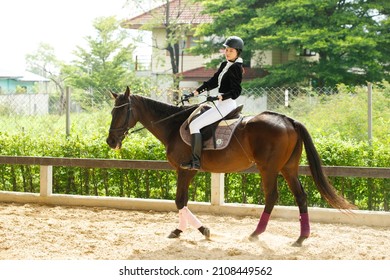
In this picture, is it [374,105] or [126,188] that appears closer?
[126,188]

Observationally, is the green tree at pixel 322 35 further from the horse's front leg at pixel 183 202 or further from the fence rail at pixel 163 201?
the horse's front leg at pixel 183 202

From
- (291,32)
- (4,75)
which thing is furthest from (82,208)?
(4,75)

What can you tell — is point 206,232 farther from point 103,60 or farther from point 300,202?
point 103,60

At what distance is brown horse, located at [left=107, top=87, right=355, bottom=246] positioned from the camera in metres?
7.09

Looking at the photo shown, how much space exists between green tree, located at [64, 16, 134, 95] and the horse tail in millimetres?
27446

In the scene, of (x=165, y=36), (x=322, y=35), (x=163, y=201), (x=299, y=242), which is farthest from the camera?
(x=165, y=36)

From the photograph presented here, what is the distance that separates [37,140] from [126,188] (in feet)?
6.81

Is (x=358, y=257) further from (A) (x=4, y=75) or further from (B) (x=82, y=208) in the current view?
(A) (x=4, y=75)

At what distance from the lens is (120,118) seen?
7.48 meters

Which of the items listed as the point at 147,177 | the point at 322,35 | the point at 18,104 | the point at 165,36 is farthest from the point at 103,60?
the point at 147,177

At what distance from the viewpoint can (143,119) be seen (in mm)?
7680

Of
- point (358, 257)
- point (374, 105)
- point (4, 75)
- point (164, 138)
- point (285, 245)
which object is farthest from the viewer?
point (4, 75)

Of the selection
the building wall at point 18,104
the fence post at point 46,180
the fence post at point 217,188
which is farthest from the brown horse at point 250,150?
the building wall at point 18,104

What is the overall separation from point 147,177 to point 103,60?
27422 mm
